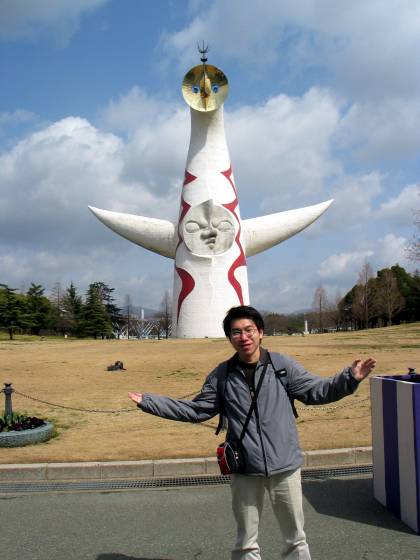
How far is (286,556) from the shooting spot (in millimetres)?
2752

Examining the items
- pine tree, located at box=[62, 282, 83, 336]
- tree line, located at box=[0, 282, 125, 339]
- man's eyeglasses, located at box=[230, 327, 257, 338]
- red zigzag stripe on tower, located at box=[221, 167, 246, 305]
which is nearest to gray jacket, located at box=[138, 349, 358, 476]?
man's eyeglasses, located at box=[230, 327, 257, 338]

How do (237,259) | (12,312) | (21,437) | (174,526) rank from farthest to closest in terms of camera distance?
(12,312), (237,259), (21,437), (174,526)

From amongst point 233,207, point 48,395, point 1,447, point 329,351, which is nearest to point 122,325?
point 233,207

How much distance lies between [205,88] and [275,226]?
22.5ft

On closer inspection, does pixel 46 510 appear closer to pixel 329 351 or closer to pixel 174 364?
pixel 174 364

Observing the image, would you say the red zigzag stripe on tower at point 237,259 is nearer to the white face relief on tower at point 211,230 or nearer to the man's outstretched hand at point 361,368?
the white face relief on tower at point 211,230

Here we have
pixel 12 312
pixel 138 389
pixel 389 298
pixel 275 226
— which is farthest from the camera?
pixel 389 298

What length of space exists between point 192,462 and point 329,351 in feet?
40.7

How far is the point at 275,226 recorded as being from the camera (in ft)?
83.7

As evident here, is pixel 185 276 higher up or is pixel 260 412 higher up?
pixel 185 276

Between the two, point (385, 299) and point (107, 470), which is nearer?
point (107, 470)

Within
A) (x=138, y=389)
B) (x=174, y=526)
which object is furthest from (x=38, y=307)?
(x=174, y=526)

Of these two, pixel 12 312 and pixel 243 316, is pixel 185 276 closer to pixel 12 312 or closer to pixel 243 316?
pixel 243 316

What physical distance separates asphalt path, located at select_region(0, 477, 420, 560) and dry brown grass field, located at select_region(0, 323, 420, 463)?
1.21 meters
